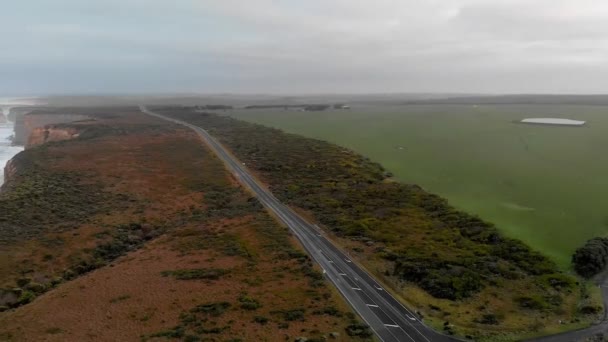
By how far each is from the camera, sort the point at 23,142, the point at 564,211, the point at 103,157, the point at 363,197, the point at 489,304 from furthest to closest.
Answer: the point at 23,142 < the point at 103,157 < the point at 363,197 < the point at 564,211 < the point at 489,304

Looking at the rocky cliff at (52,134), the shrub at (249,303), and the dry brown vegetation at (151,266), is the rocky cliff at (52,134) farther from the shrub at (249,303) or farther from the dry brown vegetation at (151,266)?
the shrub at (249,303)

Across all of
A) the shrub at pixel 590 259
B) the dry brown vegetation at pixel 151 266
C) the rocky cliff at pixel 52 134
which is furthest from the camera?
the rocky cliff at pixel 52 134

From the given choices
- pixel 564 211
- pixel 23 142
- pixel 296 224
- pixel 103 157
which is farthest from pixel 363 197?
pixel 23 142

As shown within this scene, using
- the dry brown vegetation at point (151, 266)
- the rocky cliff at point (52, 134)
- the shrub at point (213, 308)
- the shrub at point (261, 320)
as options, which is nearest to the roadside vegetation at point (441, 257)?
the dry brown vegetation at point (151, 266)

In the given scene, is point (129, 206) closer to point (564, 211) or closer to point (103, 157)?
point (103, 157)

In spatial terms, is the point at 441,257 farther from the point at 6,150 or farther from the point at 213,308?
the point at 6,150

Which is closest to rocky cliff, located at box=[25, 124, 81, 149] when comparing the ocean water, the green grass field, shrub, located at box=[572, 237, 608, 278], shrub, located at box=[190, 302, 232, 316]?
the ocean water

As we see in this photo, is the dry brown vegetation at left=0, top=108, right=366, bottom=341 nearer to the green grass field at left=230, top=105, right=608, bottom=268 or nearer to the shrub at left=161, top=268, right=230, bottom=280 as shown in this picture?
the shrub at left=161, top=268, right=230, bottom=280
